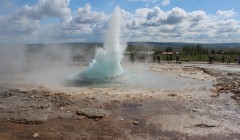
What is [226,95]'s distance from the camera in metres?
14.1

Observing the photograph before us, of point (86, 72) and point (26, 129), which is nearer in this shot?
point (26, 129)

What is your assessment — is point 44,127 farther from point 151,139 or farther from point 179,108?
point 179,108

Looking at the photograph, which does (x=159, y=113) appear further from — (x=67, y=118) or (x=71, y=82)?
(x=71, y=82)

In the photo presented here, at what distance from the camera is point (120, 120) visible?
31.8 feet

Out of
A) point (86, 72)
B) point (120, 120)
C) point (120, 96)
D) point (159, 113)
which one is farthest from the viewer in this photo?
point (86, 72)

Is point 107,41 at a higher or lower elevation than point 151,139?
higher

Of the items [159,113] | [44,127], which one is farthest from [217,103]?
[44,127]

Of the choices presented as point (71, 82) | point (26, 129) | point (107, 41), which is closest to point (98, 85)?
point (71, 82)

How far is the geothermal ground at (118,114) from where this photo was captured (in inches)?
336

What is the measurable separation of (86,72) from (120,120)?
1039 centimetres

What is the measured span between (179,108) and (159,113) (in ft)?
3.41

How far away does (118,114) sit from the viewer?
10.3 m

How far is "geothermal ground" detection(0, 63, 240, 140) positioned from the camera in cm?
852

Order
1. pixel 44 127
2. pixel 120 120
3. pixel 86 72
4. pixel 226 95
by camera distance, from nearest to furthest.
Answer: pixel 44 127
pixel 120 120
pixel 226 95
pixel 86 72
